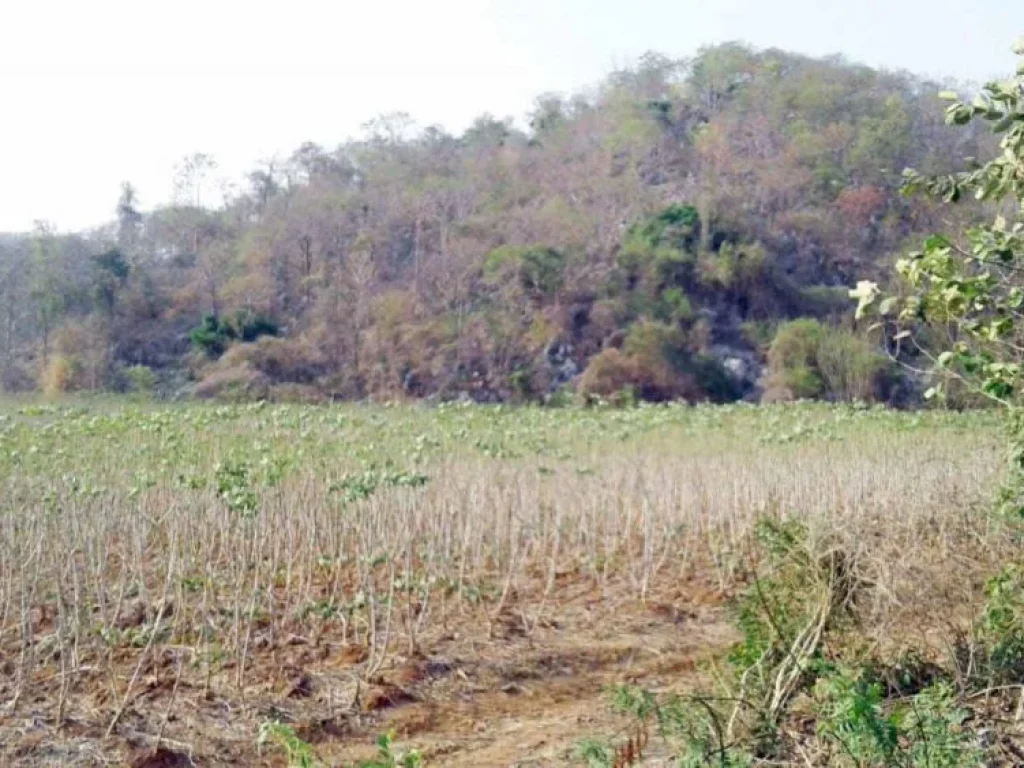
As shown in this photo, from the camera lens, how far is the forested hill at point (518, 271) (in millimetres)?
27891

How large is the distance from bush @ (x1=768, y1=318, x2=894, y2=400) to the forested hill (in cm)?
6

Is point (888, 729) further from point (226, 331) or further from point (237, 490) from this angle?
point (226, 331)

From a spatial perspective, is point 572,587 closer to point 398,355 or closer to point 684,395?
point 684,395

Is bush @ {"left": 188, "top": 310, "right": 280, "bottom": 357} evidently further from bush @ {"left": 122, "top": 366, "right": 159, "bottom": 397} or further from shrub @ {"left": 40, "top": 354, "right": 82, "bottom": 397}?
shrub @ {"left": 40, "top": 354, "right": 82, "bottom": 397}

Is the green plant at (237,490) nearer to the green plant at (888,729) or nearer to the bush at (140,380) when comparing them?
the green plant at (888,729)

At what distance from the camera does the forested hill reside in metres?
27.9

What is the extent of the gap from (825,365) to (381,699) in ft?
66.9

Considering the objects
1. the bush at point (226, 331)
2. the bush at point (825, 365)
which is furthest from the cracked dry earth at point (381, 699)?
the bush at point (226, 331)

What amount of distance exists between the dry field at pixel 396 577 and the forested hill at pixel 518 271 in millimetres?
15968

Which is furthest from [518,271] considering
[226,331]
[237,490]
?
[237,490]

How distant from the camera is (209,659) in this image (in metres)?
5.50

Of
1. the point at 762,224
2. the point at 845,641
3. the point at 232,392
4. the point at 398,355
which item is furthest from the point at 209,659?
the point at 762,224

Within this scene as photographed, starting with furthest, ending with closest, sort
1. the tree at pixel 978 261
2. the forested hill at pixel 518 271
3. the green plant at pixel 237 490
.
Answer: the forested hill at pixel 518 271
the green plant at pixel 237 490
the tree at pixel 978 261

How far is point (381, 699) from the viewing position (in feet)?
18.4
